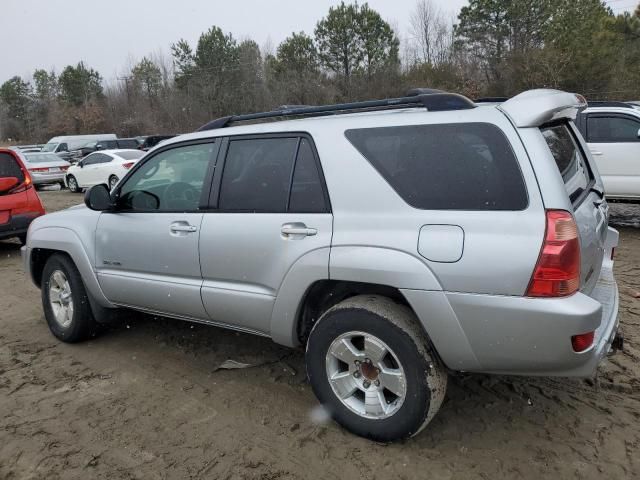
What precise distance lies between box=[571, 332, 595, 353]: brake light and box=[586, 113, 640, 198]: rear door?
6.87 meters

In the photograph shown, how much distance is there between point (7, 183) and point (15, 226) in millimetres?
663

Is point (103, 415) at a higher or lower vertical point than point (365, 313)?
lower

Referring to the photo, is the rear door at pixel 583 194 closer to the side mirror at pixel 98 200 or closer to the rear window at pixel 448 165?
the rear window at pixel 448 165

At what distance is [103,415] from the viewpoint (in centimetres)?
342

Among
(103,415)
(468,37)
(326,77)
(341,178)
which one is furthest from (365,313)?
(326,77)

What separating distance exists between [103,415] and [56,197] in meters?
16.0

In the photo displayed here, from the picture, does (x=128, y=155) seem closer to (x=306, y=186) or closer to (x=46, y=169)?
(x=46, y=169)

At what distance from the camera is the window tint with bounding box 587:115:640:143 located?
833 centimetres

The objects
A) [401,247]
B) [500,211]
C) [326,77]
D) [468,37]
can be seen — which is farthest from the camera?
[326,77]

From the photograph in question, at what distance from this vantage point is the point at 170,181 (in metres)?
4.07

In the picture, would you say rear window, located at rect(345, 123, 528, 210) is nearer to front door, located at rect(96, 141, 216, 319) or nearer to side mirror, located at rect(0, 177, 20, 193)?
front door, located at rect(96, 141, 216, 319)

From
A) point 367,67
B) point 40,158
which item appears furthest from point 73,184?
point 367,67

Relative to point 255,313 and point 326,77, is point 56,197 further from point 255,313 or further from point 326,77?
point 326,77

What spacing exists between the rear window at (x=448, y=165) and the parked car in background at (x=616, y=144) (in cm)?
679
